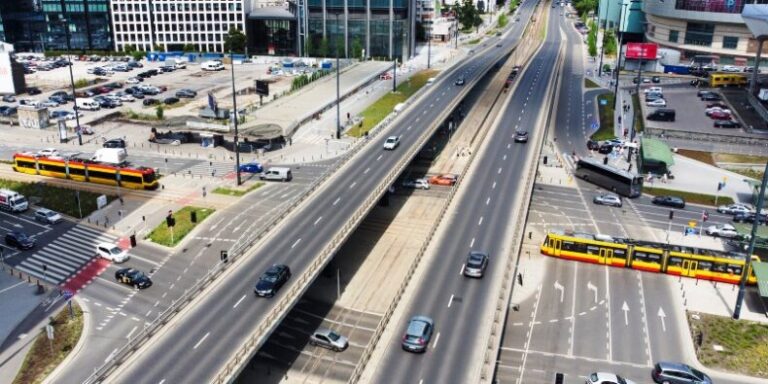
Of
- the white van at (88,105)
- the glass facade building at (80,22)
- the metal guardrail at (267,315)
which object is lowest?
the metal guardrail at (267,315)

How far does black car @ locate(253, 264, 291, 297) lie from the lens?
49322 mm

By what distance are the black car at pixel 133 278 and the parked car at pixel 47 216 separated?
761 inches

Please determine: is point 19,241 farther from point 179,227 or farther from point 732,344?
point 732,344

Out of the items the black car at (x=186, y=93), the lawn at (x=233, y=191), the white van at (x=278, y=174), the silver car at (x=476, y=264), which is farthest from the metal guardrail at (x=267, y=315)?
the black car at (x=186, y=93)

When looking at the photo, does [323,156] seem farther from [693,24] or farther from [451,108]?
[693,24]

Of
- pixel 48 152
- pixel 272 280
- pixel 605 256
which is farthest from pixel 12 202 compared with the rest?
pixel 605 256

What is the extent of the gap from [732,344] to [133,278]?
5531cm

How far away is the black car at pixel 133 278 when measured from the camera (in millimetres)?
62000

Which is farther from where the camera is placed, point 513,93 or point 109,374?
point 513,93

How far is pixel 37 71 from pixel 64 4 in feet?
99.1

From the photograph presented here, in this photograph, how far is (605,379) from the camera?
1876 inches

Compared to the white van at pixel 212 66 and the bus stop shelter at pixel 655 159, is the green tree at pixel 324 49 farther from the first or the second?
the bus stop shelter at pixel 655 159

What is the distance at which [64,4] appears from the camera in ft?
634

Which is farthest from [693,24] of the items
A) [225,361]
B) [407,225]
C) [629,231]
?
[225,361]
